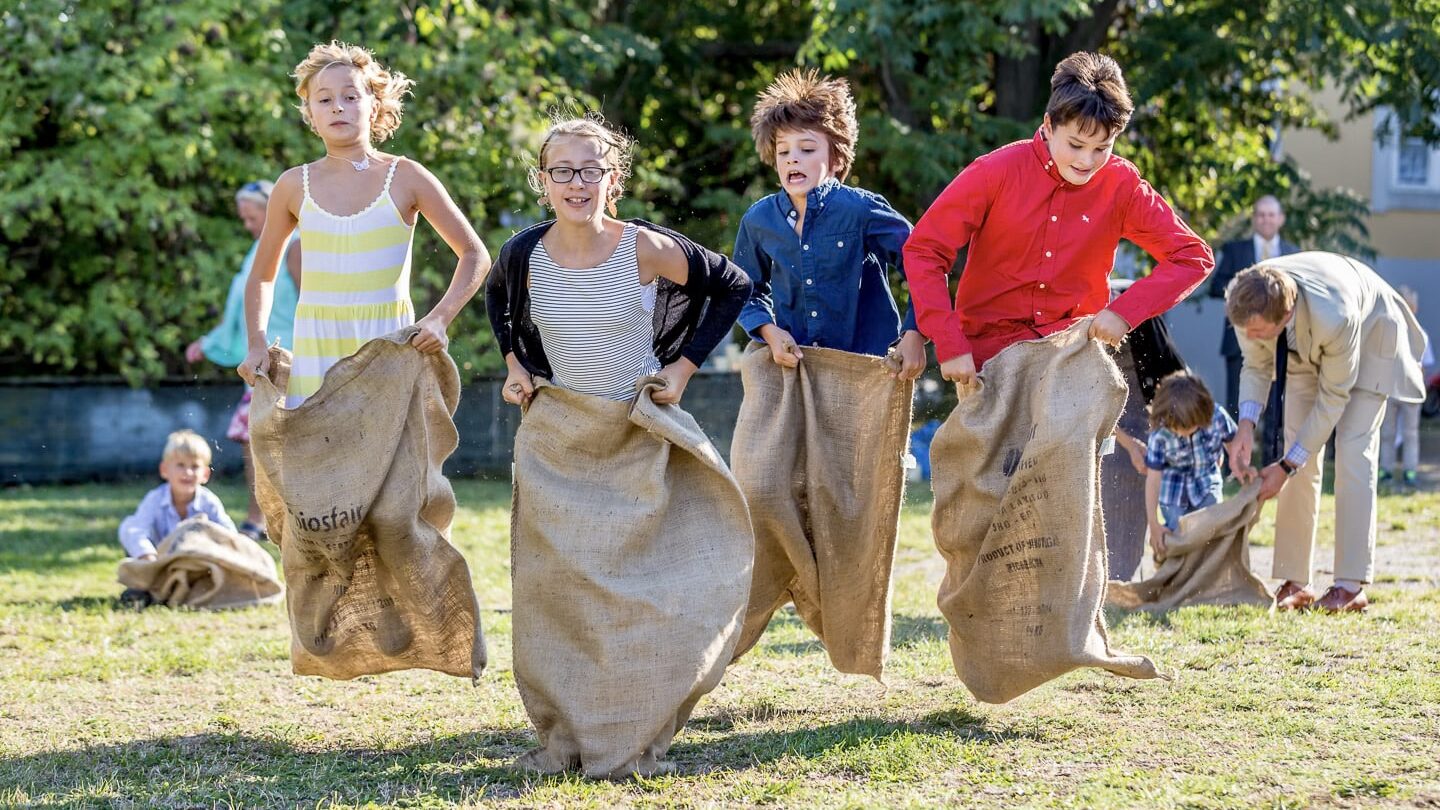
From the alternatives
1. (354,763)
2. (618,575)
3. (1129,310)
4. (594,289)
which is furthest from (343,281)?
(1129,310)

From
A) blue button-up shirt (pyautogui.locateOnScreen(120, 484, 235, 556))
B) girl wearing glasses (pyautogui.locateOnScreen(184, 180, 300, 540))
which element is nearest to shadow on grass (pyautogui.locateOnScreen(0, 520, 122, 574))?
girl wearing glasses (pyautogui.locateOnScreen(184, 180, 300, 540))

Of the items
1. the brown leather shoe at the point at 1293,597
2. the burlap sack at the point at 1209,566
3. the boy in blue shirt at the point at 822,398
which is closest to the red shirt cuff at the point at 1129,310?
the boy in blue shirt at the point at 822,398

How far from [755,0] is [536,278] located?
12.4 m

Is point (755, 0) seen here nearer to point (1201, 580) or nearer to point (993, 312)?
point (1201, 580)

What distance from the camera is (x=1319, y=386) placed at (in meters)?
6.69

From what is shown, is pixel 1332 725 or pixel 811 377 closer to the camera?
pixel 1332 725

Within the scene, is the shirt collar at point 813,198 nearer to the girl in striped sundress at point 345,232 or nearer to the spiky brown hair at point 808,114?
the spiky brown hair at point 808,114

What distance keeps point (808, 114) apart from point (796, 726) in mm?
1889

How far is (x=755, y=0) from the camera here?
1634cm

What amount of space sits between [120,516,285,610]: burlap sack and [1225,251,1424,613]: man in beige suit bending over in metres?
4.37

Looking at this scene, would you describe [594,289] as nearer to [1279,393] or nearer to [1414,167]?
[1279,393]

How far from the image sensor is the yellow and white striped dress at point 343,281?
4.87 meters

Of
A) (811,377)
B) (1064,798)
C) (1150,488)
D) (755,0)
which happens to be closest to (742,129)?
(755,0)

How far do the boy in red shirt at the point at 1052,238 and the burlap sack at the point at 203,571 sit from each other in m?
3.85
